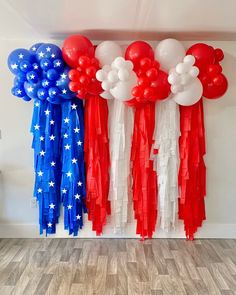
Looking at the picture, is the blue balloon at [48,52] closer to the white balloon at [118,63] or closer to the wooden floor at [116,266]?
the white balloon at [118,63]

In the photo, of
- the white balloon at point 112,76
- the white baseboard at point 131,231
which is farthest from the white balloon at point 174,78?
the white baseboard at point 131,231

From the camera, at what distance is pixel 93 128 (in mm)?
3459

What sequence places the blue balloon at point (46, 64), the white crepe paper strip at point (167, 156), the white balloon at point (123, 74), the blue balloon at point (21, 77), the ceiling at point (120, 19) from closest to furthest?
the ceiling at point (120, 19) → the white balloon at point (123, 74) → the blue balloon at point (46, 64) → the blue balloon at point (21, 77) → the white crepe paper strip at point (167, 156)

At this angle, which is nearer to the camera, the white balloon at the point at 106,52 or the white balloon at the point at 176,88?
the white balloon at the point at 176,88

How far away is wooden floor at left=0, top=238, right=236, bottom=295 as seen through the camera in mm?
2684

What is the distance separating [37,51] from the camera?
3.28m

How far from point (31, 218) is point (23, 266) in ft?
2.52

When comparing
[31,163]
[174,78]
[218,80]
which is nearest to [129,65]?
[174,78]

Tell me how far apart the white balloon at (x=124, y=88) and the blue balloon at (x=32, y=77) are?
2.43 feet

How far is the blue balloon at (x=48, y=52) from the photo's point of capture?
3205mm

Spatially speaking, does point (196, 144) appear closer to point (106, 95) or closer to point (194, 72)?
point (194, 72)

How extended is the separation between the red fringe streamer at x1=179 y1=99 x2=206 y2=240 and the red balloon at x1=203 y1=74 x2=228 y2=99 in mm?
184

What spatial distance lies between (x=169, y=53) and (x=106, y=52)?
0.61 m

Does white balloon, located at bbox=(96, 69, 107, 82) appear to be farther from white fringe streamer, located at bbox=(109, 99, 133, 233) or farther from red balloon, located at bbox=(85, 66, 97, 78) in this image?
white fringe streamer, located at bbox=(109, 99, 133, 233)
